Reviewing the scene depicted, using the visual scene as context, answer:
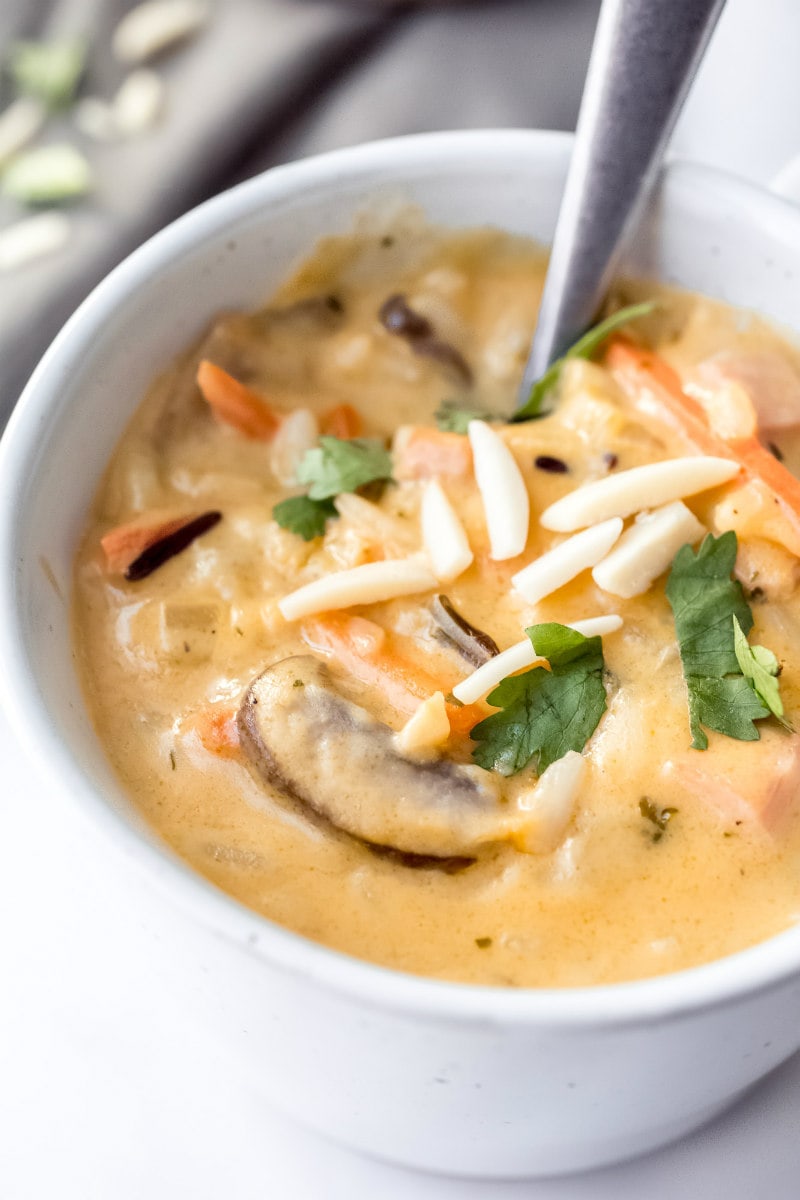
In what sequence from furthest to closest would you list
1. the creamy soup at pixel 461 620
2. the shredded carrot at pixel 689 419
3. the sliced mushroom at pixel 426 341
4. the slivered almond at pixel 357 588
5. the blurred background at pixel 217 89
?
the blurred background at pixel 217 89
the sliced mushroom at pixel 426 341
the shredded carrot at pixel 689 419
the slivered almond at pixel 357 588
the creamy soup at pixel 461 620

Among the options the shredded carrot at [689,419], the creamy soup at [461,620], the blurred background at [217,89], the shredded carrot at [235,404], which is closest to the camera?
the creamy soup at [461,620]

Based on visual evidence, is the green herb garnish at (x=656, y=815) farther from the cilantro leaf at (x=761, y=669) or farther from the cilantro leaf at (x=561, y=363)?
the cilantro leaf at (x=561, y=363)

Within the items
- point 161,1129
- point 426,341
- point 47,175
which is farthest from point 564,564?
point 47,175

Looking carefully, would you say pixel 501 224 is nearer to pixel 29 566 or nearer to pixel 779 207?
pixel 779 207

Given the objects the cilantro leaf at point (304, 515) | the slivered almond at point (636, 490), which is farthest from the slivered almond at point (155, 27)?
the slivered almond at point (636, 490)

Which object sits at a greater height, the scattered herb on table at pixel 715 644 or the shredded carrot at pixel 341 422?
the shredded carrot at pixel 341 422

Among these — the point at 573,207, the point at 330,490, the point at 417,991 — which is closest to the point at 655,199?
the point at 573,207

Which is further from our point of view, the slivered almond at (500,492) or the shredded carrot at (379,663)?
the slivered almond at (500,492)

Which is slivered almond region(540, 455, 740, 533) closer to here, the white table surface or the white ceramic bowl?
the white ceramic bowl
